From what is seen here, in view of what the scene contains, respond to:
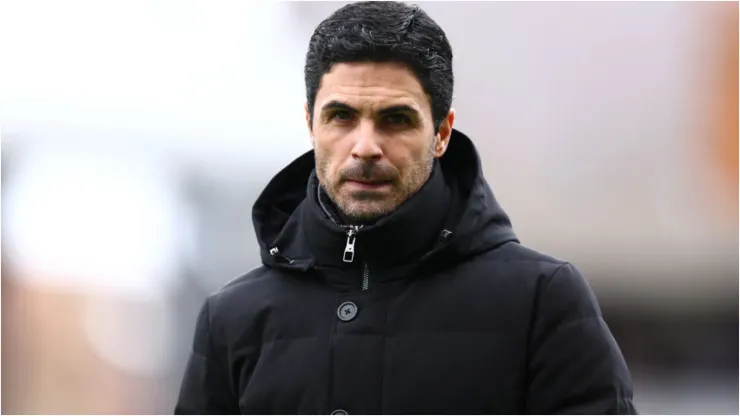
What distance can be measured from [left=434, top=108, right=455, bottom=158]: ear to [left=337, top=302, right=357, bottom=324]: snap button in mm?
467

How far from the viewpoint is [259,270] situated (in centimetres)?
296

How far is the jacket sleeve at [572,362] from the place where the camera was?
2428 millimetres

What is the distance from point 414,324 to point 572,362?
0.40 m

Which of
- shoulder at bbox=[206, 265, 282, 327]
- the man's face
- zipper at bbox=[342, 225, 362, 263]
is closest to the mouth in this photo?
the man's face

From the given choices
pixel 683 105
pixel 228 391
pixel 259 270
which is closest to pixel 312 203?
pixel 259 270

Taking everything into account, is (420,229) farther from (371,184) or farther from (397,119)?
(397,119)

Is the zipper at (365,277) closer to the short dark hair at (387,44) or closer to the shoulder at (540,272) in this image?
the shoulder at (540,272)

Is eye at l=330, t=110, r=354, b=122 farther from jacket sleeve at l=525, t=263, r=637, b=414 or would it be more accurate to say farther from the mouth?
jacket sleeve at l=525, t=263, r=637, b=414

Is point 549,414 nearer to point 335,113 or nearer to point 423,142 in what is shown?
point 423,142

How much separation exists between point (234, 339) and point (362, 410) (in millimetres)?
454

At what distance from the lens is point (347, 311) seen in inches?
104

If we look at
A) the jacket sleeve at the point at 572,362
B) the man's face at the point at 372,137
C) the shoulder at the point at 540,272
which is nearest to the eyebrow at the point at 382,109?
the man's face at the point at 372,137

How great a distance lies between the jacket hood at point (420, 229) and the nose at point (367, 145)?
165 millimetres

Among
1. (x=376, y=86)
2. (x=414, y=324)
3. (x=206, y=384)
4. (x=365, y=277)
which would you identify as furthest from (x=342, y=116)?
(x=206, y=384)
